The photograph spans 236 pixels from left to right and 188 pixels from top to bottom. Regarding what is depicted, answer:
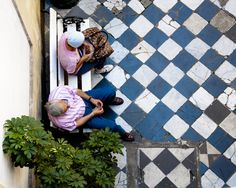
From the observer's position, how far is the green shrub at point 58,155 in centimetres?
470

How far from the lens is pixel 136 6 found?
302 inches

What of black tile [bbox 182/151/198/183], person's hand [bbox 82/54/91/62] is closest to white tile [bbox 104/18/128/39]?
person's hand [bbox 82/54/91/62]

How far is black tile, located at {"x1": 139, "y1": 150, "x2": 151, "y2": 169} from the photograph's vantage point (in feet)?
22.4

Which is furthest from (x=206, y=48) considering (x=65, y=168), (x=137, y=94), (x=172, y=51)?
(x=65, y=168)

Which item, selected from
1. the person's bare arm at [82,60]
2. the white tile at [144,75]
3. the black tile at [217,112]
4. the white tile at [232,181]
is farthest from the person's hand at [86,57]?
the white tile at [232,181]

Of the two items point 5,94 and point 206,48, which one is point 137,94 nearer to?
point 206,48

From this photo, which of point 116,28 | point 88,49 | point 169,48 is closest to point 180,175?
point 169,48

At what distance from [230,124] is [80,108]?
208 centimetres

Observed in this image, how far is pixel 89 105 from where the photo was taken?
267 inches

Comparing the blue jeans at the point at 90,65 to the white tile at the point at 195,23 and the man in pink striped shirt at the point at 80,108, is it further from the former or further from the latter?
the white tile at the point at 195,23

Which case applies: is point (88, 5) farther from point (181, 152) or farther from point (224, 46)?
point (181, 152)

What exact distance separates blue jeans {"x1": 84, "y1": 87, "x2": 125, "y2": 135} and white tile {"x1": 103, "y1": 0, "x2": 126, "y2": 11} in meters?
1.41

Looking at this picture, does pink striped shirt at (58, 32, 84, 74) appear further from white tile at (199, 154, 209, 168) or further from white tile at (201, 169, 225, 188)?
white tile at (201, 169, 225, 188)

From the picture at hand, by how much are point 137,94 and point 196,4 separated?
5.50 feet
